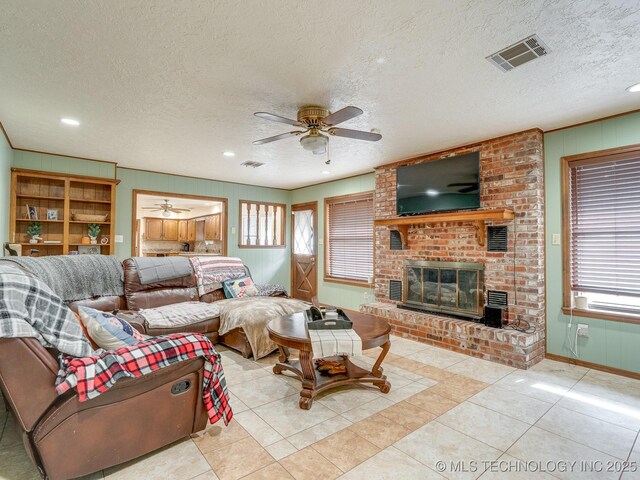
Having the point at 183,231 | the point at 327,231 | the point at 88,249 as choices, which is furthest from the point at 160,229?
the point at 327,231

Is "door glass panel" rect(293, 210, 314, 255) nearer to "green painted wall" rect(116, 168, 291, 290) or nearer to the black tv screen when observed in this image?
"green painted wall" rect(116, 168, 291, 290)

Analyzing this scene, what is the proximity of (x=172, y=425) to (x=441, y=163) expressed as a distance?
4.02m

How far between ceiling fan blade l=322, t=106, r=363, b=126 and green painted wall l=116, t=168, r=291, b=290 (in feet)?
13.5

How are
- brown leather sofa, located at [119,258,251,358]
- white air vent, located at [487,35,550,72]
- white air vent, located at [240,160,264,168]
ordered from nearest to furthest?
white air vent, located at [487,35,550,72] → brown leather sofa, located at [119,258,251,358] → white air vent, located at [240,160,264,168]

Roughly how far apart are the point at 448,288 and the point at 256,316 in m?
2.51

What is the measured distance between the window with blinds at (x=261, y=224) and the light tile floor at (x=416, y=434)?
4.14m

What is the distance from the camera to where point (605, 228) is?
3.33 m

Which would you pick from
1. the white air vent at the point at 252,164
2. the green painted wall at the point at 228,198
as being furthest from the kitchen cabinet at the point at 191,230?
the white air vent at the point at 252,164

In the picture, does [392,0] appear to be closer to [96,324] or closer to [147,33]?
[147,33]

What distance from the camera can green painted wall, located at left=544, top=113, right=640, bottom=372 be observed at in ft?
10.3

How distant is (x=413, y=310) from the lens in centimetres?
461

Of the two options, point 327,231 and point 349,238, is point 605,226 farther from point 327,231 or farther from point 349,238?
point 327,231

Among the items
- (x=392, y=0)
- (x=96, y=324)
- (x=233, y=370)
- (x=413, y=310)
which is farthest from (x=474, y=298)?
(x=96, y=324)

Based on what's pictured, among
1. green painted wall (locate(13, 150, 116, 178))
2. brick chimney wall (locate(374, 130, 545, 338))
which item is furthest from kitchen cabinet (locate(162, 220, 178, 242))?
brick chimney wall (locate(374, 130, 545, 338))
